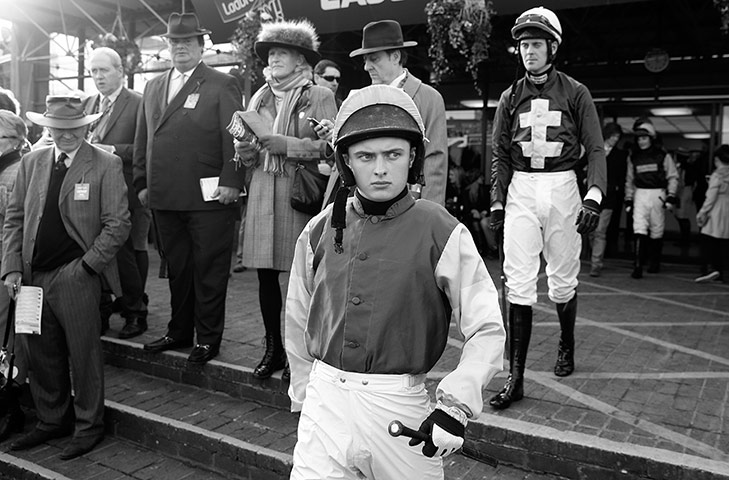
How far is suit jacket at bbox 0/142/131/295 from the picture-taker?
4242mm

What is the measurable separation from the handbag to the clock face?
29.3 ft

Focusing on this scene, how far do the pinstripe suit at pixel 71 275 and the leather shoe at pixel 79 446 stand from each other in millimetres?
41

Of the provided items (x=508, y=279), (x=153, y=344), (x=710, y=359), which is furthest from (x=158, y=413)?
(x=710, y=359)

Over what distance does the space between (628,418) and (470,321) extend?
2.12m

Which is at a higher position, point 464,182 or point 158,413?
point 464,182

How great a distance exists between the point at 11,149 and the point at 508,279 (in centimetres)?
361

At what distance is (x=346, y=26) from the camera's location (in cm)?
821

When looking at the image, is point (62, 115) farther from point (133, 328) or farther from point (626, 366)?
point (626, 366)

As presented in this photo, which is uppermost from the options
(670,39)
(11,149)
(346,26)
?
(670,39)

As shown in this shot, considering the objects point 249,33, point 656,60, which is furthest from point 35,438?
point 656,60

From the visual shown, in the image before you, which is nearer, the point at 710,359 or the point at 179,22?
the point at 179,22

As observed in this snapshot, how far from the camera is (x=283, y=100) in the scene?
4250mm

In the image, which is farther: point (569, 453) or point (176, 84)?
point (176, 84)

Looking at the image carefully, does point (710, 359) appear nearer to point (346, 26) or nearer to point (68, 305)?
point (68, 305)
